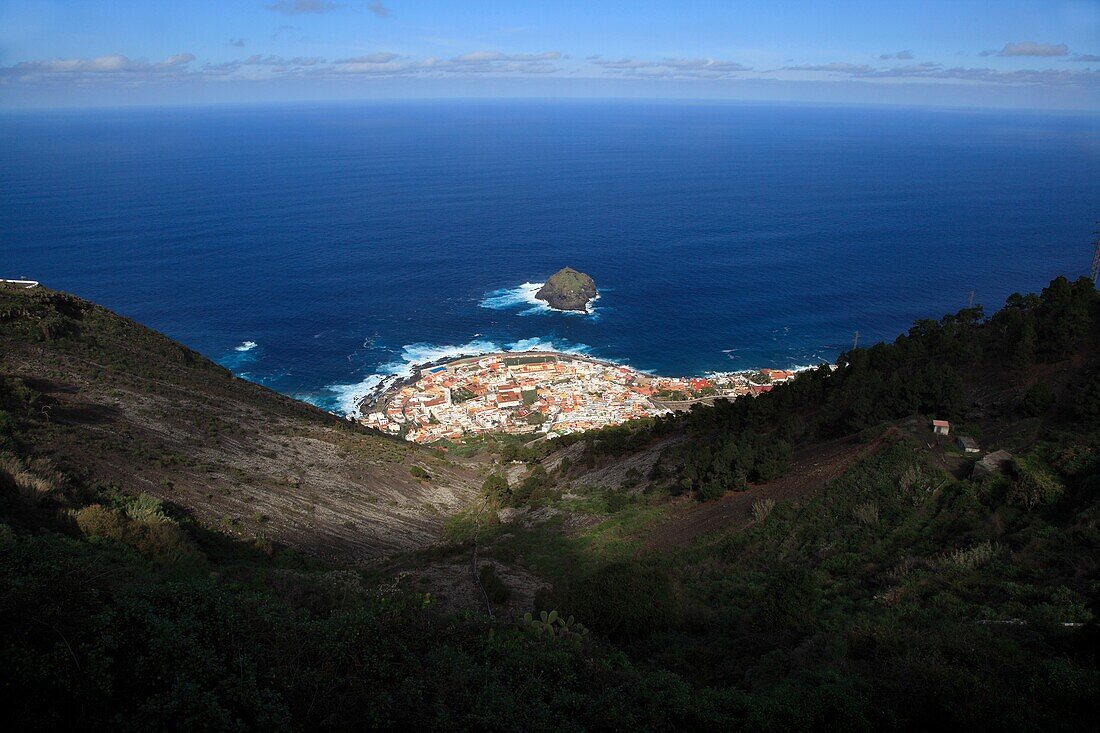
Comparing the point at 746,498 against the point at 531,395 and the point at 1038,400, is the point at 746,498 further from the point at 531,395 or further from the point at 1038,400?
the point at 531,395

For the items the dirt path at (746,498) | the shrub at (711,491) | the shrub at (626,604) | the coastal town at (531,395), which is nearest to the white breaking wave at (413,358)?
the coastal town at (531,395)

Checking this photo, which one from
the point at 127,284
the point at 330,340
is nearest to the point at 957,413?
the point at 330,340

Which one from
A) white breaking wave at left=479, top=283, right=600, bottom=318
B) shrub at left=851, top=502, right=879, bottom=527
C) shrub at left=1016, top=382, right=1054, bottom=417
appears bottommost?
white breaking wave at left=479, top=283, right=600, bottom=318

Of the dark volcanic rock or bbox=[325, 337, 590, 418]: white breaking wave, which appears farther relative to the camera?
the dark volcanic rock

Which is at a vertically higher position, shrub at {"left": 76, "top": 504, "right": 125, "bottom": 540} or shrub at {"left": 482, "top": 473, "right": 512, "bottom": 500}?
shrub at {"left": 76, "top": 504, "right": 125, "bottom": 540}

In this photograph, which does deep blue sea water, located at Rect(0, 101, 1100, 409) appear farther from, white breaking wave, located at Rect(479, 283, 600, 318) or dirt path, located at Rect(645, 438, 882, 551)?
dirt path, located at Rect(645, 438, 882, 551)

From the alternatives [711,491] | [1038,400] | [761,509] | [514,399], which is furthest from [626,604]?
[514,399]

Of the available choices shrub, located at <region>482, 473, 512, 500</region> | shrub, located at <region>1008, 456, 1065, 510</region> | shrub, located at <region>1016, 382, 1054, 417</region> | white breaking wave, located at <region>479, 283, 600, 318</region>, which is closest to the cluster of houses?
white breaking wave, located at <region>479, 283, 600, 318</region>
